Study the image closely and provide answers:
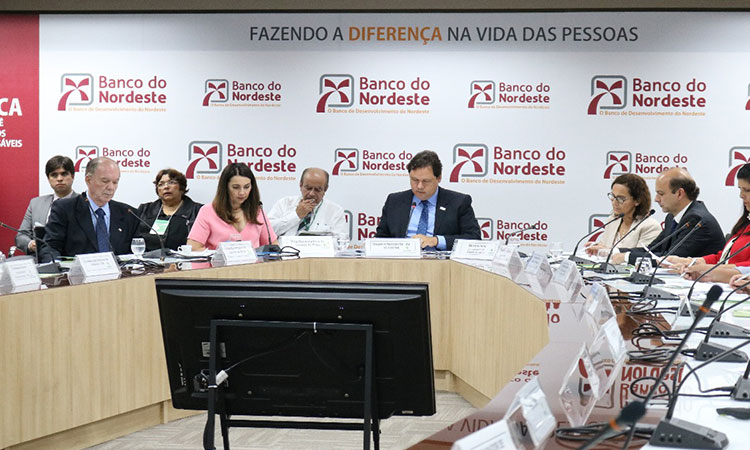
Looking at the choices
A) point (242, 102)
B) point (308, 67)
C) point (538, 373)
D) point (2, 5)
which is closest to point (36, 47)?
point (2, 5)

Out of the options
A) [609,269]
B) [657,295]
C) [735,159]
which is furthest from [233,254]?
[735,159]

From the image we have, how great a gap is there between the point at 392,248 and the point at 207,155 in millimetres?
2415

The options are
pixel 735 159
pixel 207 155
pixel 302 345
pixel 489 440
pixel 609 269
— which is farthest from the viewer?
pixel 207 155

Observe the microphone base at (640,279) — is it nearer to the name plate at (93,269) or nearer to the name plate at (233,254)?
the name plate at (233,254)

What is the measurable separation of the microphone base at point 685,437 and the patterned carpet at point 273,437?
221 centimetres

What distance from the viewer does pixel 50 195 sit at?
5.96 m

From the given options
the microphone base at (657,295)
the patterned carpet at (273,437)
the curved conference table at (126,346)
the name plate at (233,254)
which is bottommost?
the patterned carpet at (273,437)

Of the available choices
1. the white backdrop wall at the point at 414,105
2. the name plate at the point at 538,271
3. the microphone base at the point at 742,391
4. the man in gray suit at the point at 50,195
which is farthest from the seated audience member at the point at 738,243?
the man in gray suit at the point at 50,195

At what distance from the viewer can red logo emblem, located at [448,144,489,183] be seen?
612 cm

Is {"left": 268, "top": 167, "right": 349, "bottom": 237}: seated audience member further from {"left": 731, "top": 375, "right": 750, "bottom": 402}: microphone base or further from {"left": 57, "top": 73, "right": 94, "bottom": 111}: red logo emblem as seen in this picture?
{"left": 731, "top": 375, "right": 750, "bottom": 402}: microphone base

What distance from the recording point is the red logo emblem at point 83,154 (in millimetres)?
6402

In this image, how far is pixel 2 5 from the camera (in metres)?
6.32

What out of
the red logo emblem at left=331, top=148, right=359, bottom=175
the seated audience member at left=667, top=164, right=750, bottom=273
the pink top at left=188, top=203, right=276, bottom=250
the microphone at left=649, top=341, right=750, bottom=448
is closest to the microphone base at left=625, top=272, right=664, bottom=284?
the seated audience member at left=667, top=164, right=750, bottom=273

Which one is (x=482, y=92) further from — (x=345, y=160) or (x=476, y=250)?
(x=476, y=250)
